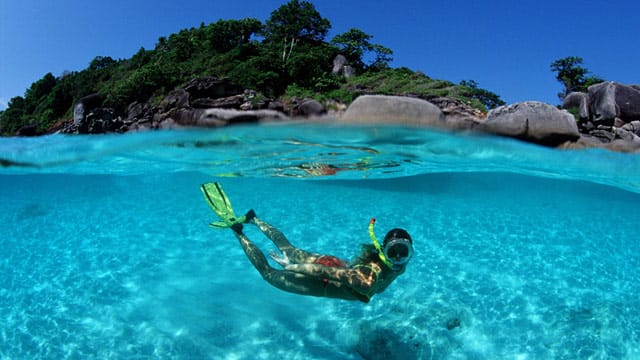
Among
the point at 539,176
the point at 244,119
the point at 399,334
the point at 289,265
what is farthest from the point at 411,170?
the point at 289,265

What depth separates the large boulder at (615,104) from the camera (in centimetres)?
1909

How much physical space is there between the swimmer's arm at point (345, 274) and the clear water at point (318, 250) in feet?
6.16

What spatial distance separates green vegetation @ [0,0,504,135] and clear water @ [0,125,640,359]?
18.1 metres

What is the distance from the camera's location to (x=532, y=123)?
40.1 feet

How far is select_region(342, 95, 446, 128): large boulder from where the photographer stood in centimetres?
1115

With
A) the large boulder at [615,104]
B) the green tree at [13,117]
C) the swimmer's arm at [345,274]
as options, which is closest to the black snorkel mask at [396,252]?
the swimmer's arm at [345,274]

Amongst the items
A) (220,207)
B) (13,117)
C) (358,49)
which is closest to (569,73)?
(358,49)

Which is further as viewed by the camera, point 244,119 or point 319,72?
point 319,72

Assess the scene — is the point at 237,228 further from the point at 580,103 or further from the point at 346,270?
the point at 580,103

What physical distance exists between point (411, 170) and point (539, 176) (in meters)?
6.33

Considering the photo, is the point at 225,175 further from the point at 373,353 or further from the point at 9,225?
the point at 373,353

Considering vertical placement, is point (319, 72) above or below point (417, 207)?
above

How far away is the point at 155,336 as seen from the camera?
23.8 ft

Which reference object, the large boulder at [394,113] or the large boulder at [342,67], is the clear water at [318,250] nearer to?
the large boulder at [394,113]
